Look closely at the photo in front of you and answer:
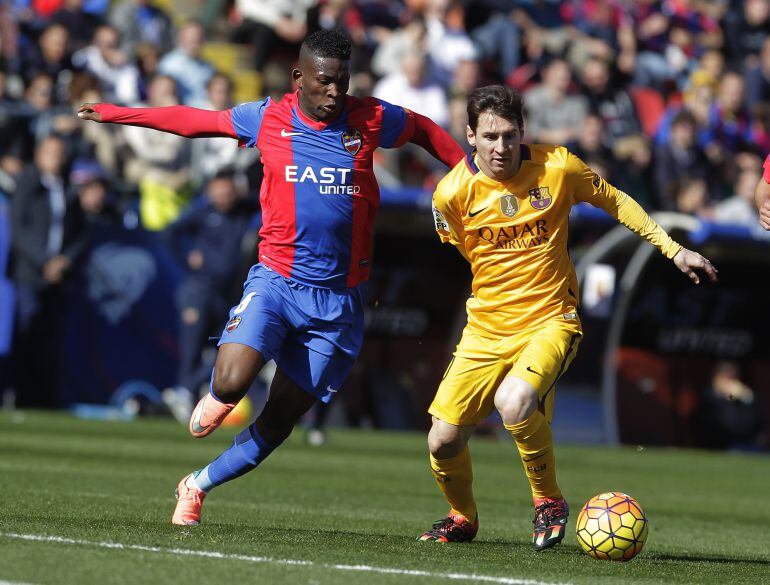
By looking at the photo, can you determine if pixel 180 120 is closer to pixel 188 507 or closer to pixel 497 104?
pixel 497 104

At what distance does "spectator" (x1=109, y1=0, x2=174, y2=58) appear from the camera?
1852 cm

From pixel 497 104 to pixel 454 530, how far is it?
217 centimetres

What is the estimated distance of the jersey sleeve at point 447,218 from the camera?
7.62 m

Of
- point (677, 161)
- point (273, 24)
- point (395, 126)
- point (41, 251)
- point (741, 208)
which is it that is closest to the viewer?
point (395, 126)

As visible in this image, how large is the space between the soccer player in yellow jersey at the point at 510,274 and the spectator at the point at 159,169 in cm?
946

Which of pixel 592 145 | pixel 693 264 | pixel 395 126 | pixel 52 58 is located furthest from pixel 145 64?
pixel 693 264

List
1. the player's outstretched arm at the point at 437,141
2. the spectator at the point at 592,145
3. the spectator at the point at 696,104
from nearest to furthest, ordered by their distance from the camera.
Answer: the player's outstretched arm at the point at 437,141 → the spectator at the point at 592,145 → the spectator at the point at 696,104

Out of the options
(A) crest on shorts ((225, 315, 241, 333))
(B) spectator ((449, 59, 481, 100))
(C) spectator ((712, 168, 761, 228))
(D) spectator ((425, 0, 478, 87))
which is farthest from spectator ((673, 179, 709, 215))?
(A) crest on shorts ((225, 315, 241, 333))

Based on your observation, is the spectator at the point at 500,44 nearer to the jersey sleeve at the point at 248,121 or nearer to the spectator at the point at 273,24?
the spectator at the point at 273,24

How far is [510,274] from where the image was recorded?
7613 mm

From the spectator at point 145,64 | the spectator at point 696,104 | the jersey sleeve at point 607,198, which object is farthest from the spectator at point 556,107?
the jersey sleeve at point 607,198

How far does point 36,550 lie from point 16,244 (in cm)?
1047

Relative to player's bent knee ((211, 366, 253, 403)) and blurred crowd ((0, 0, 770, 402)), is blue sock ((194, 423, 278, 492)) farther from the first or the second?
blurred crowd ((0, 0, 770, 402))

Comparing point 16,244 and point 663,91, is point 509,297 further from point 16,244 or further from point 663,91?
point 663,91
